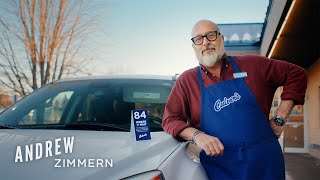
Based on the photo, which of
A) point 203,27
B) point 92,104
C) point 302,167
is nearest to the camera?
point 203,27

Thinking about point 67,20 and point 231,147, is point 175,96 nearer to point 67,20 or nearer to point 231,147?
point 231,147

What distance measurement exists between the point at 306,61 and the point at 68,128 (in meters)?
10.2

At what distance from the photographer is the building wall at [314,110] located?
11.1 m

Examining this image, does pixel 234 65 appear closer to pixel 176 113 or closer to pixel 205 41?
pixel 205 41

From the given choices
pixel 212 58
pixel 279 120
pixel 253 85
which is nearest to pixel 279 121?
pixel 279 120

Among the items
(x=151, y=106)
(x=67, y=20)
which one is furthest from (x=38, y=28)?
(x=151, y=106)

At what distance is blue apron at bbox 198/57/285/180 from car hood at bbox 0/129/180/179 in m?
0.25

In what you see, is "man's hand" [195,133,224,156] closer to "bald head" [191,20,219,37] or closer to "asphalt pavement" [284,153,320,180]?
"bald head" [191,20,219,37]

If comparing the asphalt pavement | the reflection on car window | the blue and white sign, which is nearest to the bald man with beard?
the blue and white sign

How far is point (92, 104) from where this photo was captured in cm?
313

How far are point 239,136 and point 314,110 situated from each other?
10.5 meters

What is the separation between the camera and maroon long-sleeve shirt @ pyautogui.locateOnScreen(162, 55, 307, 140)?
222 cm

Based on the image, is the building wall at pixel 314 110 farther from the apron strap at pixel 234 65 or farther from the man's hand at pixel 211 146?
the man's hand at pixel 211 146

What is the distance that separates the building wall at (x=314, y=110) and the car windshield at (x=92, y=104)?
8811 mm
